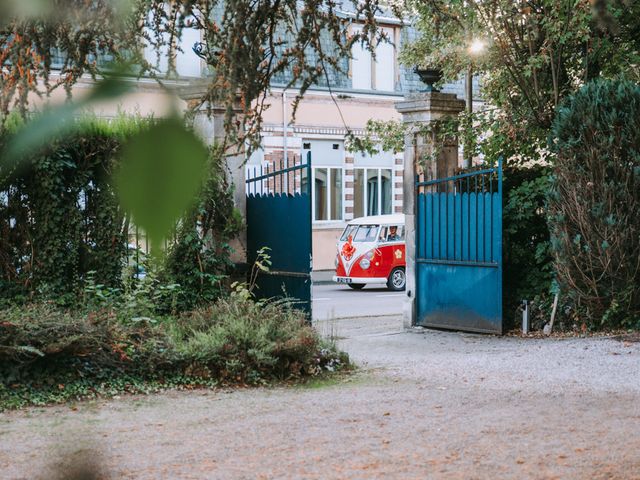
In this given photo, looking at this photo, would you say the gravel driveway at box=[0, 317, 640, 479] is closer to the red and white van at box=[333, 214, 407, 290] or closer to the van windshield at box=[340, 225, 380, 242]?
the red and white van at box=[333, 214, 407, 290]

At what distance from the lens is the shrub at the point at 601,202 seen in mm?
10734

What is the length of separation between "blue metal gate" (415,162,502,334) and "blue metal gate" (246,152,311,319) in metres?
2.01

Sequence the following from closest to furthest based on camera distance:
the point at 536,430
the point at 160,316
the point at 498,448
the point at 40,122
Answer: the point at 40,122 < the point at 498,448 < the point at 536,430 < the point at 160,316

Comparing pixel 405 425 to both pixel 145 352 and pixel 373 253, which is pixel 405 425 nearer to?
pixel 145 352

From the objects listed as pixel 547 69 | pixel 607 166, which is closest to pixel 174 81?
pixel 607 166

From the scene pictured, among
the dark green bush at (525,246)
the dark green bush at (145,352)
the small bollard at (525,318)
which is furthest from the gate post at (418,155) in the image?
the dark green bush at (145,352)

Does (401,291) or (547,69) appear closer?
(547,69)

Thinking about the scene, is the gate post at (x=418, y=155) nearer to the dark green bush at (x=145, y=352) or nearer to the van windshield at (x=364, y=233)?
the dark green bush at (x=145, y=352)

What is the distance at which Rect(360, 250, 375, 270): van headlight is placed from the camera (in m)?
22.0

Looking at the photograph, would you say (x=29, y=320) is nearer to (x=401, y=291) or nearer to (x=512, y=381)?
(x=512, y=381)

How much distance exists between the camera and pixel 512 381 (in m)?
8.48

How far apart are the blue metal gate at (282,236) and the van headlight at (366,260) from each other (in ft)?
34.8

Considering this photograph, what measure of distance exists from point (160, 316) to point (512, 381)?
11.8 ft

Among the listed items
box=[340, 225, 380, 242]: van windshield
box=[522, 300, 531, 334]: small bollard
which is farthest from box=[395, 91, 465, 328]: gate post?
box=[340, 225, 380, 242]: van windshield
